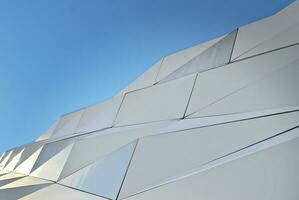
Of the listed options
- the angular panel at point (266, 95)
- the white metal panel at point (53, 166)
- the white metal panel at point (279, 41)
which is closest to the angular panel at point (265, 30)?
the white metal panel at point (279, 41)

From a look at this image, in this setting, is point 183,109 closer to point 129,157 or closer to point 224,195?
point 129,157

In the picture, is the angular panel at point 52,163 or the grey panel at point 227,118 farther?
the angular panel at point 52,163

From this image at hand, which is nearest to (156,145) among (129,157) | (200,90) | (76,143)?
(129,157)

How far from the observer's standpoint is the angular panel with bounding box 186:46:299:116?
7.02m

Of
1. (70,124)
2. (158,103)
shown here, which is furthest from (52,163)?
(70,124)

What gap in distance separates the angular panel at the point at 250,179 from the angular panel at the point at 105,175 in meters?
1.62

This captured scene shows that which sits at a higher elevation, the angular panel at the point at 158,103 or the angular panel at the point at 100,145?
the angular panel at the point at 158,103

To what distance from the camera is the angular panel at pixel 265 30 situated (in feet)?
30.3

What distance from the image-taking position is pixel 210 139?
549cm

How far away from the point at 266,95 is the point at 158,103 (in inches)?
172

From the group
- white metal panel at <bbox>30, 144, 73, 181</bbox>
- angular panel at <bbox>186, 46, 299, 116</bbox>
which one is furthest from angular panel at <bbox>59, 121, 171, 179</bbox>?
angular panel at <bbox>186, 46, 299, 116</bbox>

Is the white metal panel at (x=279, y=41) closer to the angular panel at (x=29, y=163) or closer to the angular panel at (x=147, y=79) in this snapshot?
the angular panel at (x=147, y=79)

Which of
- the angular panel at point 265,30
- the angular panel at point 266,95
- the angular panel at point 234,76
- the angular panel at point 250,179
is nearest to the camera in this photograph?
the angular panel at point 250,179

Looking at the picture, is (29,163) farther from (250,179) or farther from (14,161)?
(250,179)
